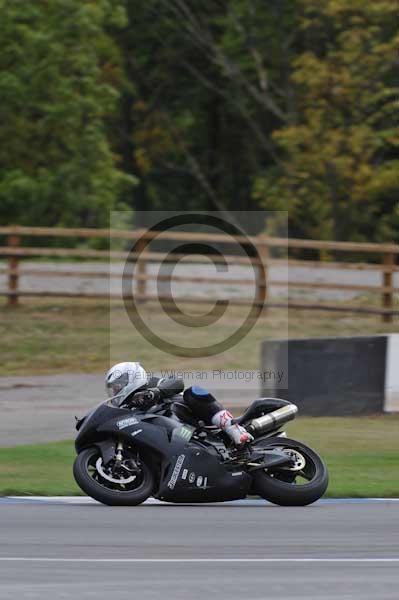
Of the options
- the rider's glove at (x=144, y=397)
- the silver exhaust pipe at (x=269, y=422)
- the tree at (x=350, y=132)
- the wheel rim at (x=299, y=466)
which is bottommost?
the wheel rim at (x=299, y=466)

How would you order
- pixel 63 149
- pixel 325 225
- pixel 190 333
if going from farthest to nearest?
1. pixel 325 225
2. pixel 63 149
3. pixel 190 333

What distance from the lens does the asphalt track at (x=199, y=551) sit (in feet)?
25.9

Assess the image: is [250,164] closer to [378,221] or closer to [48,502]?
[378,221]

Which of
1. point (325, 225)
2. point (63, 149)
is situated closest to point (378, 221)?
point (325, 225)

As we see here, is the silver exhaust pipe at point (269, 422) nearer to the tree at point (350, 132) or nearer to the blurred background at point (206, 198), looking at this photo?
the blurred background at point (206, 198)

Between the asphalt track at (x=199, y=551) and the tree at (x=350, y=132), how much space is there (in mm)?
25775

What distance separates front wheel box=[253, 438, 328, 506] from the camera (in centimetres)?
1088

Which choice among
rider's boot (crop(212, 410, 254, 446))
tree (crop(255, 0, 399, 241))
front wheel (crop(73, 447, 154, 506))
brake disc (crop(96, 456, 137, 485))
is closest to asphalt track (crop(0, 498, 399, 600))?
front wheel (crop(73, 447, 154, 506))

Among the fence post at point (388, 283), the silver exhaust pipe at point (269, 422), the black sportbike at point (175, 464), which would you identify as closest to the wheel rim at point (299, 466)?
the black sportbike at point (175, 464)

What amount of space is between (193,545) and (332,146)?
2801cm

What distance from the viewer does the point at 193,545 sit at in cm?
924

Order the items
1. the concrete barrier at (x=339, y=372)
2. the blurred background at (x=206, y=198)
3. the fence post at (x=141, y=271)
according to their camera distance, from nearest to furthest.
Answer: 1. the concrete barrier at (x=339, y=372)
2. the blurred background at (x=206, y=198)
3. the fence post at (x=141, y=271)

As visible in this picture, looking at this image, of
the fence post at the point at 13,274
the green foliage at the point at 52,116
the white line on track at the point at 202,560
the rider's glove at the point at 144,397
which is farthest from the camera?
the green foliage at the point at 52,116

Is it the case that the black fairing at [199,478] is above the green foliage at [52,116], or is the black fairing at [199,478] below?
below
